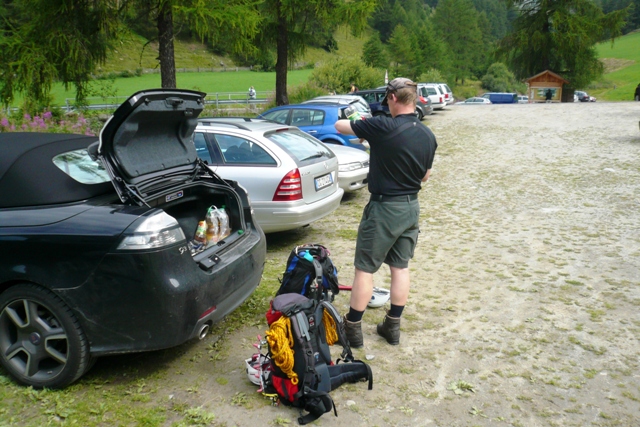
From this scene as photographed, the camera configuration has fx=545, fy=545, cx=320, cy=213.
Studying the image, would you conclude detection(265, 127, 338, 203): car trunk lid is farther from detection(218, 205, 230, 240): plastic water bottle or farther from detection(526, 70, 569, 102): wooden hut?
detection(526, 70, 569, 102): wooden hut

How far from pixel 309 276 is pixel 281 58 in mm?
17420

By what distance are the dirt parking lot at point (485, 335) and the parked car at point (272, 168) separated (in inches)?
21.7

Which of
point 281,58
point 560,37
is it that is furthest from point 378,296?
point 560,37

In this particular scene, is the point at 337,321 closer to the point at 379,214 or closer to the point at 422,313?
the point at 379,214

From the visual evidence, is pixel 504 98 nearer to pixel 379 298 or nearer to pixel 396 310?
pixel 379 298

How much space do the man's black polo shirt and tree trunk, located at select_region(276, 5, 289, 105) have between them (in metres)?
16.4

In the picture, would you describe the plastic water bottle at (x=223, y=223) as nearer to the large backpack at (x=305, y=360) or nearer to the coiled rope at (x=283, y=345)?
the large backpack at (x=305, y=360)

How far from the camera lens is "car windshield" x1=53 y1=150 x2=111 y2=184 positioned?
3963 mm

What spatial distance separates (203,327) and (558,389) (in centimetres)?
248

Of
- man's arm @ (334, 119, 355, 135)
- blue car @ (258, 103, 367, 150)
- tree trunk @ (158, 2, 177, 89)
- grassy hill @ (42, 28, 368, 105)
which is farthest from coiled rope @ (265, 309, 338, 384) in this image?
grassy hill @ (42, 28, 368, 105)

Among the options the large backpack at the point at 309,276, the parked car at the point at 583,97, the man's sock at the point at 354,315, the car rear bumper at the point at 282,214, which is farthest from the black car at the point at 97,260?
the parked car at the point at 583,97

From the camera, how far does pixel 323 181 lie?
23.5ft

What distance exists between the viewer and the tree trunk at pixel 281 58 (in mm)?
19967

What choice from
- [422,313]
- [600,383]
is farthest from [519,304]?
[600,383]
